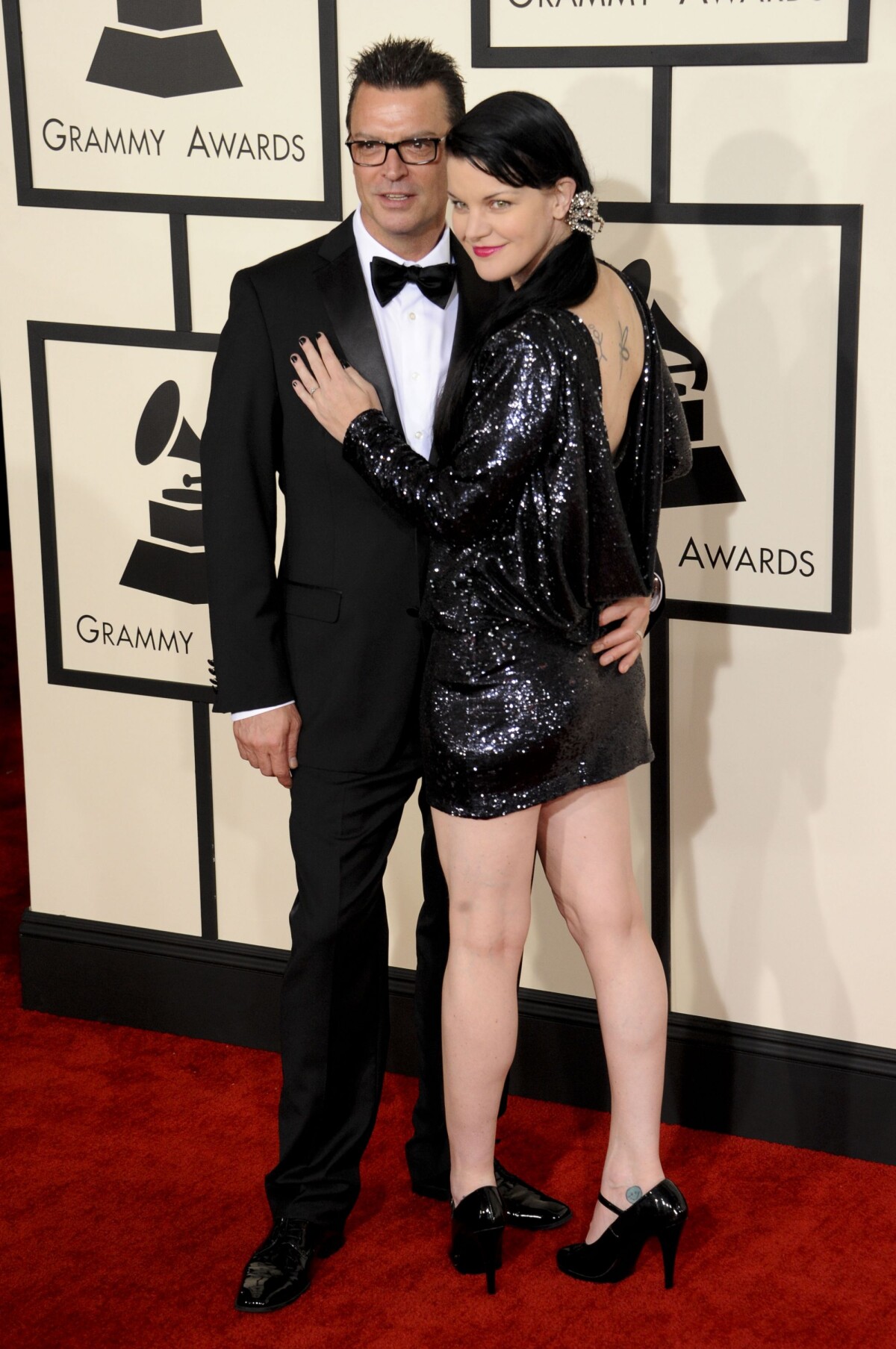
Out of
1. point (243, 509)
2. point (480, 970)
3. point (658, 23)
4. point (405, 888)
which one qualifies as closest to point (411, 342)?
point (243, 509)

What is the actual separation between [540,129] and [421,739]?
82cm

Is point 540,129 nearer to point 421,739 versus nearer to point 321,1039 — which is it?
point 421,739

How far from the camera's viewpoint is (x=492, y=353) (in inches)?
76.5

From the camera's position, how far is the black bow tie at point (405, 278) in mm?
2174

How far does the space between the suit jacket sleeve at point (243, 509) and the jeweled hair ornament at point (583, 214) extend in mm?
470

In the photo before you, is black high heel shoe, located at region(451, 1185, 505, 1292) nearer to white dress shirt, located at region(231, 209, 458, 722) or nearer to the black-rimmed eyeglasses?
white dress shirt, located at region(231, 209, 458, 722)

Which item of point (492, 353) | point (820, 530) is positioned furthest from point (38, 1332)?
point (820, 530)

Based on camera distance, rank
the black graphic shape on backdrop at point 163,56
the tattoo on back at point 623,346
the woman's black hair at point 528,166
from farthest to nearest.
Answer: the black graphic shape on backdrop at point 163,56 < the tattoo on back at point 623,346 < the woman's black hair at point 528,166

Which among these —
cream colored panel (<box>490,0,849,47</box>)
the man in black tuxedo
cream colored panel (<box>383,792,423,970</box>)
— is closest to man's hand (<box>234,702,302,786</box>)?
the man in black tuxedo

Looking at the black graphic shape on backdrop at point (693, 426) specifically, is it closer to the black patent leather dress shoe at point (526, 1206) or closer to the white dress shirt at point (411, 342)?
the white dress shirt at point (411, 342)

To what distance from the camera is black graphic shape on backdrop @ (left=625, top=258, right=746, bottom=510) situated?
8.51 feet

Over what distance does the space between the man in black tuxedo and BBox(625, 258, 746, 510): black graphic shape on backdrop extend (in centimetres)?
43

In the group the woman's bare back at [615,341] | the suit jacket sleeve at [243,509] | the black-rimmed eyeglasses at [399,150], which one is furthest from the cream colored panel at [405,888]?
the black-rimmed eyeglasses at [399,150]

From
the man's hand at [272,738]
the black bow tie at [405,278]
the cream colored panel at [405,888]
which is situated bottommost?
the cream colored panel at [405,888]
